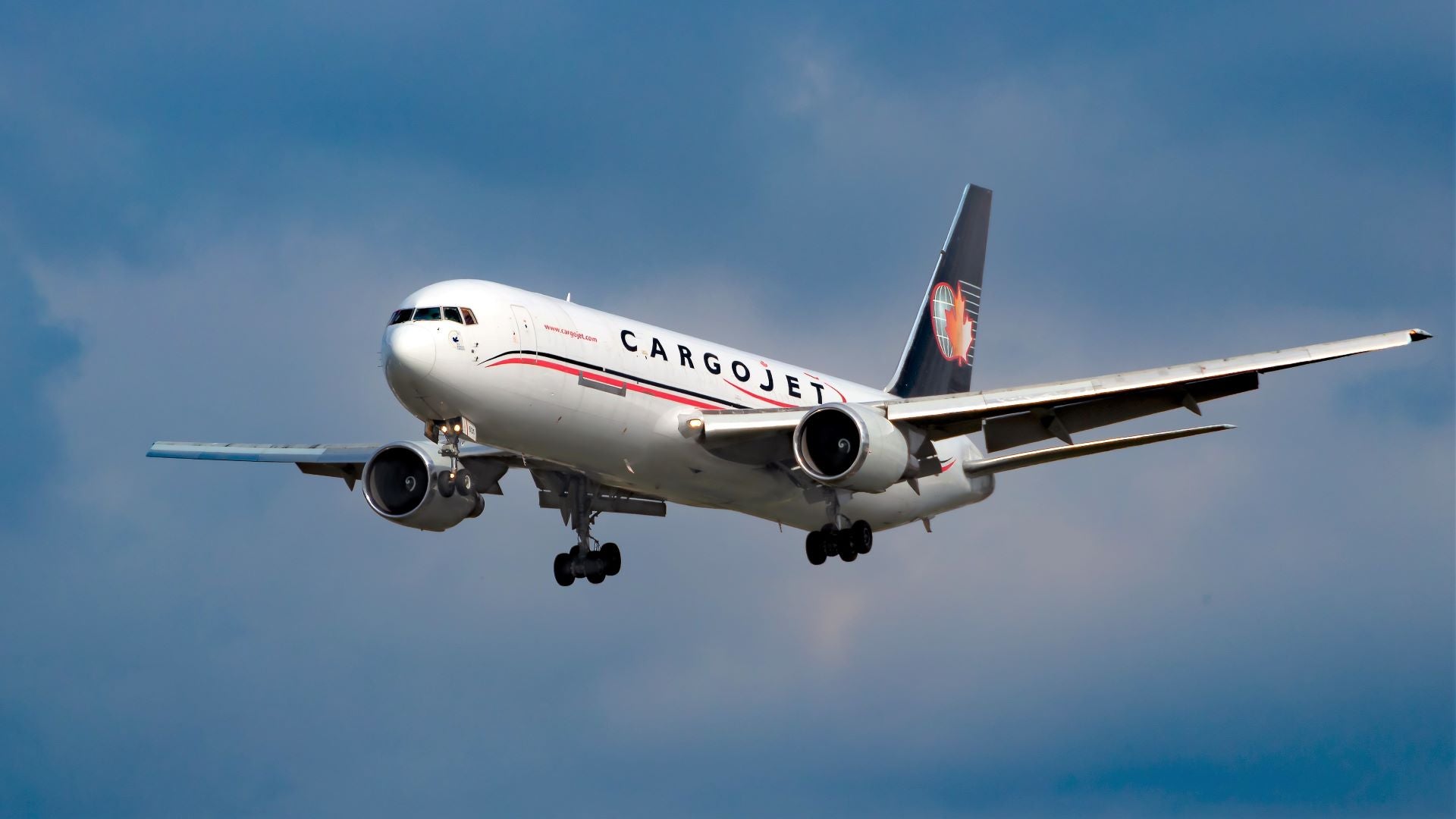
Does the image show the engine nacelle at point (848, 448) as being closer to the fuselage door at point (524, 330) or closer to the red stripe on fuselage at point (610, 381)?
the red stripe on fuselage at point (610, 381)

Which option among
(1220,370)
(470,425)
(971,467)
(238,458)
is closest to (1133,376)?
(1220,370)

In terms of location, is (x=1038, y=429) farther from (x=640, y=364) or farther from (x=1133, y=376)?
(x=640, y=364)

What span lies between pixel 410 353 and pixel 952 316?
22.7m

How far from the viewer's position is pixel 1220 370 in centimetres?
3756

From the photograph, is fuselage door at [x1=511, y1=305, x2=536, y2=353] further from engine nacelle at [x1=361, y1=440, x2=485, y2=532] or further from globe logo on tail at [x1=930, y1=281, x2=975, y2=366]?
globe logo on tail at [x1=930, y1=281, x2=975, y2=366]

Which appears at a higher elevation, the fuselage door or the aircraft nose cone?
the fuselage door

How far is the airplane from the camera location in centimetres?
3619

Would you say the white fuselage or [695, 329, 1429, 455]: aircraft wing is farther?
[695, 329, 1429, 455]: aircraft wing

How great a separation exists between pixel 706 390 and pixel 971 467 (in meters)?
9.46

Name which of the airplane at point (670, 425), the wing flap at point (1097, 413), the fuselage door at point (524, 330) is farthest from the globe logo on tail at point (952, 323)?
→ the fuselage door at point (524, 330)

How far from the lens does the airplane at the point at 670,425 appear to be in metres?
36.2

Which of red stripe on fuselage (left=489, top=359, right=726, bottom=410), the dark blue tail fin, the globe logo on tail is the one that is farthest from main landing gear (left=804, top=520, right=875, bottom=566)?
the globe logo on tail

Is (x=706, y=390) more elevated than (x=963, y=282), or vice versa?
(x=963, y=282)

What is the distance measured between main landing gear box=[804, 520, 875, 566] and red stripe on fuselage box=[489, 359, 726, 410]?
4.88 meters
